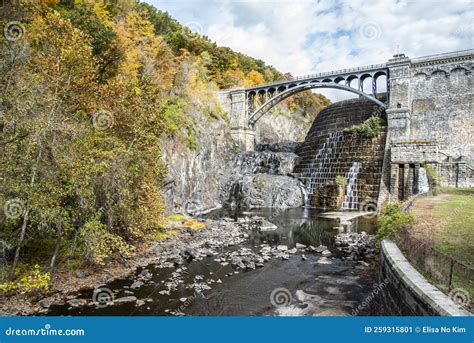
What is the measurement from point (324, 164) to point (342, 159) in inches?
91.6

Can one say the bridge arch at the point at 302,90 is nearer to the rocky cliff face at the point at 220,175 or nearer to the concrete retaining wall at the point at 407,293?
the rocky cliff face at the point at 220,175

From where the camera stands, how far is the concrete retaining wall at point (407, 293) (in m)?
6.15

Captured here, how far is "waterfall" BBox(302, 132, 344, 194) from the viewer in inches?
1393

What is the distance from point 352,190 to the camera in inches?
1260

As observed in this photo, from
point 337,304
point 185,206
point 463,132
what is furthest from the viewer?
point 463,132

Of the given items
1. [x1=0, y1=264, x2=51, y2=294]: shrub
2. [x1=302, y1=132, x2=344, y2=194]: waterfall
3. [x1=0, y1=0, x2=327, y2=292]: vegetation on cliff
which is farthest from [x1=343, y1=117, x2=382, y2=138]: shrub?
[x1=0, y1=264, x2=51, y2=294]: shrub

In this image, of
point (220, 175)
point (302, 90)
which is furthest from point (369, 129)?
point (220, 175)

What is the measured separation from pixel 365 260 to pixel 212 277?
735 centimetres

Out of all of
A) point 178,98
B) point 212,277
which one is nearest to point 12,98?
point 212,277

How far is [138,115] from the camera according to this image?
46.8 feet

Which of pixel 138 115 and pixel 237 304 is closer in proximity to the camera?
pixel 237 304

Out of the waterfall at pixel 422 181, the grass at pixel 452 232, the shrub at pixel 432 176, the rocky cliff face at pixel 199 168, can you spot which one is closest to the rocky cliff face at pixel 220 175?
Result: the rocky cliff face at pixel 199 168

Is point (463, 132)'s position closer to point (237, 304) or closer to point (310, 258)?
point (310, 258)

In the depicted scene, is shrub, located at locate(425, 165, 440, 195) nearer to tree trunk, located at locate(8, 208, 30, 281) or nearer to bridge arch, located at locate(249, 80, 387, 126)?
bridge arch, located at locate(249, 80, 387, 126)
